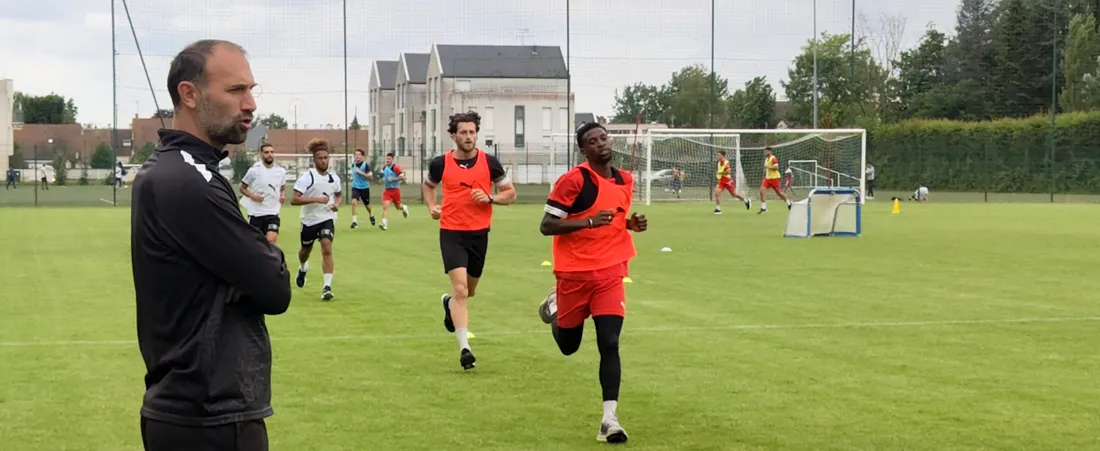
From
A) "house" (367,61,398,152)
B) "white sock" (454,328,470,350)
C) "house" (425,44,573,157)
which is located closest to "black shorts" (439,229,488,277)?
"white sock" (454,328,470,350)

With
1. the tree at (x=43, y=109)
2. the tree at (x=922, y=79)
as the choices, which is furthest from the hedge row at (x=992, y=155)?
the tree at (x=43, y=109)

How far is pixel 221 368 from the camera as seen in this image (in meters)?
3.57

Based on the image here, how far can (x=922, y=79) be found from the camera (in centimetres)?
6431

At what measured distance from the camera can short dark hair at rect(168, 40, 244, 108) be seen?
3.57m

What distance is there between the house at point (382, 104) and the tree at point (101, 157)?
31.9 feet

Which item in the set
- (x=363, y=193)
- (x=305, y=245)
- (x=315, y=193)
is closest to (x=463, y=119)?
(x=315, y=193)

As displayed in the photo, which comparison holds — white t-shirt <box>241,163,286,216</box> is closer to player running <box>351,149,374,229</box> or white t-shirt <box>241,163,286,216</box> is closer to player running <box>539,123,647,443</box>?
player running <box>539,123,647,443</box>

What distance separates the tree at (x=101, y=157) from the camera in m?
51.1

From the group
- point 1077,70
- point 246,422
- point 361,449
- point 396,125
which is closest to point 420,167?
point 396,125

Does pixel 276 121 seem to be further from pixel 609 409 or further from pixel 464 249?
pixel 609 409

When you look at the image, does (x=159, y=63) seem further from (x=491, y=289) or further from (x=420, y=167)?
(x=491, y=289)

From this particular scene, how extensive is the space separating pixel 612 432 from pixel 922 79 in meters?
59.7

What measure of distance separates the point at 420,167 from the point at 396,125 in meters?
8.17

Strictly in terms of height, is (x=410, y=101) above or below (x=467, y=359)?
above
